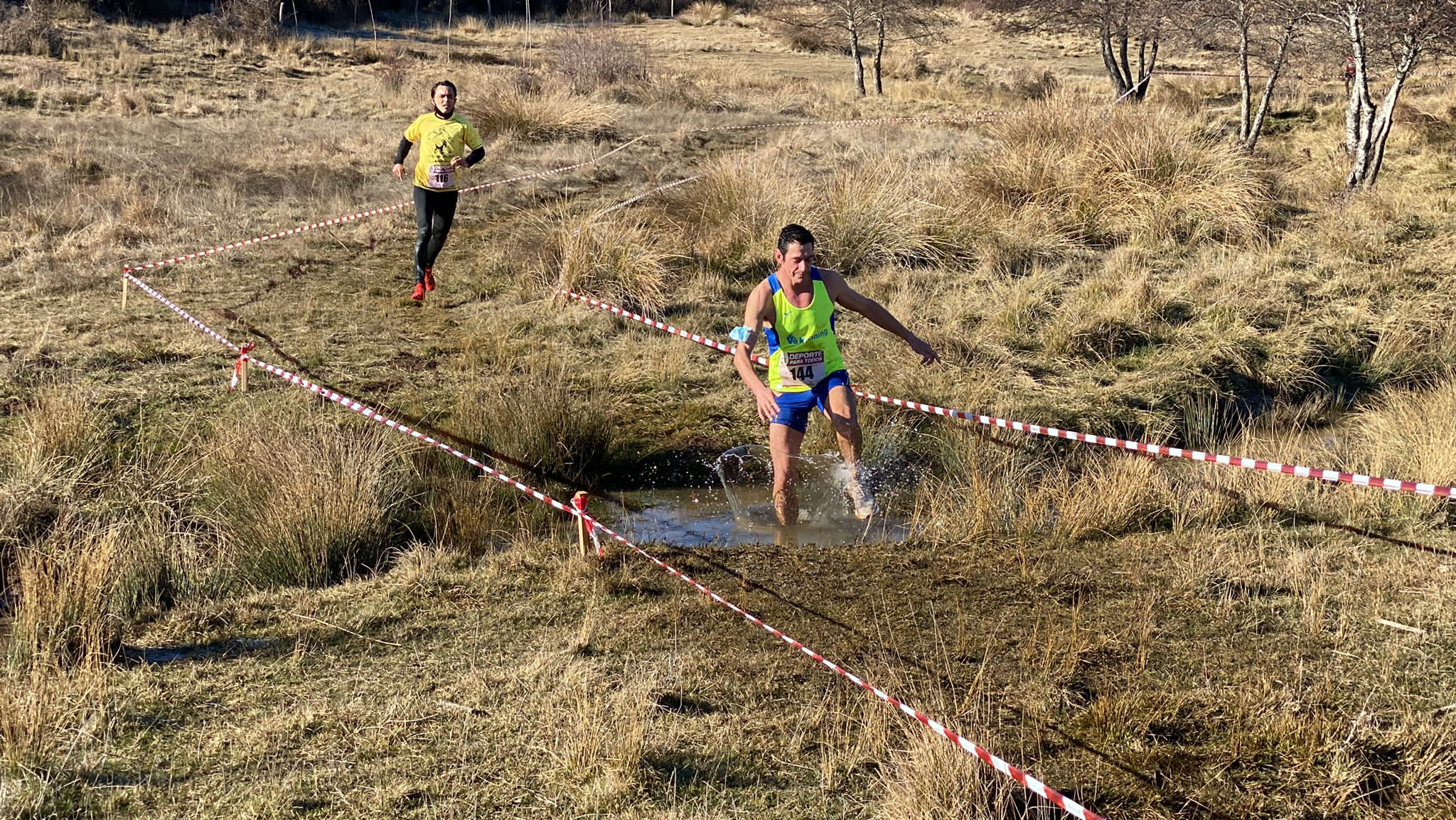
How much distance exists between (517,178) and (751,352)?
9559 millimetres

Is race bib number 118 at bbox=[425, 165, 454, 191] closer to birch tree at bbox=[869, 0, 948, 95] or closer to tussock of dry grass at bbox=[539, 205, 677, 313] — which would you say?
tussock of dry grass at bbox=[539, 205, 677, 313]

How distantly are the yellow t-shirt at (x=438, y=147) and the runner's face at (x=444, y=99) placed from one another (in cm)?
8

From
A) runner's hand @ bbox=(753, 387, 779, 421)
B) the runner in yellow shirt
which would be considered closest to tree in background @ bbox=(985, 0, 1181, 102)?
the runner in yellow shirt

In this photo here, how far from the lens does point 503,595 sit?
5684 mm

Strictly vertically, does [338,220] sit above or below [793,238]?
below

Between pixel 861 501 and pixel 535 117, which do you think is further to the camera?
pixel 535 117

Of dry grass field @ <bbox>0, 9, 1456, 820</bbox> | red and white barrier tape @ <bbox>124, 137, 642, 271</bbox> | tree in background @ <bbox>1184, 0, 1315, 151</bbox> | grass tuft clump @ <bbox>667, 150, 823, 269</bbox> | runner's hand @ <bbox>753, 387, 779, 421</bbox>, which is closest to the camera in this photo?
dry grass field @ <bbox>0, 9, 1456, 820</bbox>

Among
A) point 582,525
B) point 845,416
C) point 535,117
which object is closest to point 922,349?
point 845,416

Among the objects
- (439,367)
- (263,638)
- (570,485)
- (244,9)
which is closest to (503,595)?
(263,638)

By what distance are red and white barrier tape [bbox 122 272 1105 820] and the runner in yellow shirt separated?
1820mm

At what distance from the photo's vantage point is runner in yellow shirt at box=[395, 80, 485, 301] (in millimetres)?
10125

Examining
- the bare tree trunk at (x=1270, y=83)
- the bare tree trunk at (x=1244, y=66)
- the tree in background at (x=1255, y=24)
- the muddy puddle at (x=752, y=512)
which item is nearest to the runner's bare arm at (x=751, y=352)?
the muddy puddle at (x=752, y=512)

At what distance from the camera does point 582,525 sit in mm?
6027

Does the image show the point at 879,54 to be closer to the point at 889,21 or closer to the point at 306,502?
the point at 889,21
